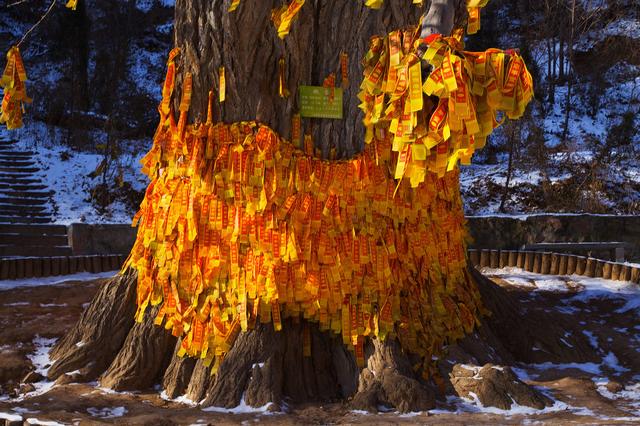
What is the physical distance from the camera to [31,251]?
29.8ft

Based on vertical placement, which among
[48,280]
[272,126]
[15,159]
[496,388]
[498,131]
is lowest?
[48,280]

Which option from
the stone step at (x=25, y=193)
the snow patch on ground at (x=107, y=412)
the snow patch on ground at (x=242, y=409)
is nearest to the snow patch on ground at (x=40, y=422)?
the snow patch on ground at (x=107, y=412)

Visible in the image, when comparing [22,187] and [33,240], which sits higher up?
[22,187]

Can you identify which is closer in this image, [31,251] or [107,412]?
[107,412]

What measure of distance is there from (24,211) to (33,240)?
1.81m

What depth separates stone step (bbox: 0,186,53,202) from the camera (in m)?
11.6

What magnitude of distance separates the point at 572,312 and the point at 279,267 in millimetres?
3087

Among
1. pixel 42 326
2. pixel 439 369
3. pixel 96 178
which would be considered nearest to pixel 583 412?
pixel 439 369

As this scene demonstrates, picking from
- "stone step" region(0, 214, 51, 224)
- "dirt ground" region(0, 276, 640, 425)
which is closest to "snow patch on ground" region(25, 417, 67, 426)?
"dirt ground" region(0, 276, 640, 425)

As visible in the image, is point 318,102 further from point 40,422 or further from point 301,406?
point 40,422

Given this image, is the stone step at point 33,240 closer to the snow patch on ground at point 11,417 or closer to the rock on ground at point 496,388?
the snow patch on ground at point 11,417

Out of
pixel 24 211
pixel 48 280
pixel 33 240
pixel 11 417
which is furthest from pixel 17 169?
pixel 11 417

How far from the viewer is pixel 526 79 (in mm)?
3088

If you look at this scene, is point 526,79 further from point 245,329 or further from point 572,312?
point 572,312
